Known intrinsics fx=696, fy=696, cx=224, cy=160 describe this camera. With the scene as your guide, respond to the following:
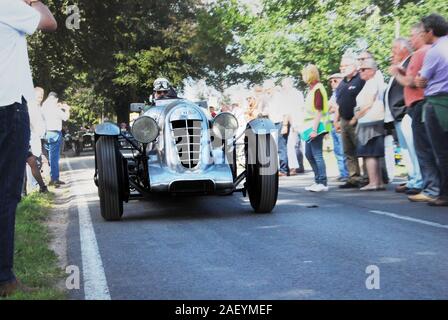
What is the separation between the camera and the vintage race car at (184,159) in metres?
7.88

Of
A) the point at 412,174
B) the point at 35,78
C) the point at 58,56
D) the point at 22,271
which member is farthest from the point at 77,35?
the point at 22,271

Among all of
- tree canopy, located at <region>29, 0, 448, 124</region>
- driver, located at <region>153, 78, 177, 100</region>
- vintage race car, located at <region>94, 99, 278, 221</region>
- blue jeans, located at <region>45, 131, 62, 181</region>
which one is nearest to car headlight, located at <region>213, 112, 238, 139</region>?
vintage race car, located at <region>94, 99, 278, 221</region>

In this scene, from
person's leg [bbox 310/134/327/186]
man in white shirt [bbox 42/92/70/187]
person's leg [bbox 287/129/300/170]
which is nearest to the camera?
person's leg [bbox 310/134/327/186]

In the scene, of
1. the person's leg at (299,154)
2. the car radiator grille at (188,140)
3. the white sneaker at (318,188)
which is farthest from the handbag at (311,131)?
the person's leg at (299,154)

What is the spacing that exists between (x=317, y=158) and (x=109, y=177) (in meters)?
4.06

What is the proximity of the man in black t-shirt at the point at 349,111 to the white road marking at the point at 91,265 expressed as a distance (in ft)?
15.2

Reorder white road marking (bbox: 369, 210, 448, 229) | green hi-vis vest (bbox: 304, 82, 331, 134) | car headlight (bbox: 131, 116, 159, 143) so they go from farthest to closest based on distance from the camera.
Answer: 1. green hi-vis vest (bbox: 304, 82, 331, 134)
2. car headlight (bbox: 131, 116, 159, 143)
3. white road marking (bbox: 369, 210, 448, 229)

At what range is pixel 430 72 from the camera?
8.46 metres

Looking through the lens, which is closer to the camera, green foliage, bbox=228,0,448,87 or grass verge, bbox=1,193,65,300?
grass verge, bbox=1,193,65,300

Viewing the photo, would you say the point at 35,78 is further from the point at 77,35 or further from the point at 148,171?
the point at 148,171

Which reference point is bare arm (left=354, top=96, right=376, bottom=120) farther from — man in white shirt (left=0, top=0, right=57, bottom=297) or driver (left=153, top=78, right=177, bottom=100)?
man in white shirt (left=0, top=0, right=57, bottom=297)

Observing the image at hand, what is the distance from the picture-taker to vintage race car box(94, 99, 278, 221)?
7.88m

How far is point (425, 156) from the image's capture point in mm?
9102

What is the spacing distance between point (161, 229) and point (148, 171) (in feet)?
3.42
